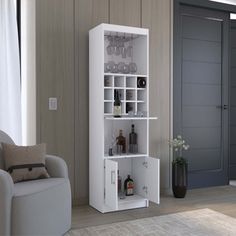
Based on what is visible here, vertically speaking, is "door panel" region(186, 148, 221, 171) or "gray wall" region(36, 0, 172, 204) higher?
"gray wall" region(36, 0, 172, 204)

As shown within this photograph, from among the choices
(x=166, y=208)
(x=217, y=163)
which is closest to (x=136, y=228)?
(x=166, y=208)

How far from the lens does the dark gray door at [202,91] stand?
185 inches

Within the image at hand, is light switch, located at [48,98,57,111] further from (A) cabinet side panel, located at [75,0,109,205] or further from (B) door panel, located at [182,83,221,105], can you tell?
(B) door panel, located at [182,83,221,105]

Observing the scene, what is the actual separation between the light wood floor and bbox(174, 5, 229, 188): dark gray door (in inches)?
16.9

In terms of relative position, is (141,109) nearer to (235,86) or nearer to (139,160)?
(139,160)

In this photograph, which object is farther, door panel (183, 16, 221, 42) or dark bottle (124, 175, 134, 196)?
door panel (183, 16, 221, 42)

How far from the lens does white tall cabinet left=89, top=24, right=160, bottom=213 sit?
3602mm

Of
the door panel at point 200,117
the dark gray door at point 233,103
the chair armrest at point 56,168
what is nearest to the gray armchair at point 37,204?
the chair armrest at point 56,168

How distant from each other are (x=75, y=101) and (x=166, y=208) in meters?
1.59

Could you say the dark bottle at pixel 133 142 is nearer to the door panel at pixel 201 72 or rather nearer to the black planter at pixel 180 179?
the black planter at pixel 180 179

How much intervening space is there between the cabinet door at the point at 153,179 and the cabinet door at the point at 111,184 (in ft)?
1.62

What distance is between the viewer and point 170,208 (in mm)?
3783

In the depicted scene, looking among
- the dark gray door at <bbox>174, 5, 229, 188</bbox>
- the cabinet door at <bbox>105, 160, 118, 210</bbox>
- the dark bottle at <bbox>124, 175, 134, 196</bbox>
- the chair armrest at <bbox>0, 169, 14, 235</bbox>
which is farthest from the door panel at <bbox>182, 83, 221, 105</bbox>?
the chair armrest at <bbox>0, 169, 14, 235</bbox>

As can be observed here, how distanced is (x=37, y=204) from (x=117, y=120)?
1.69 m
